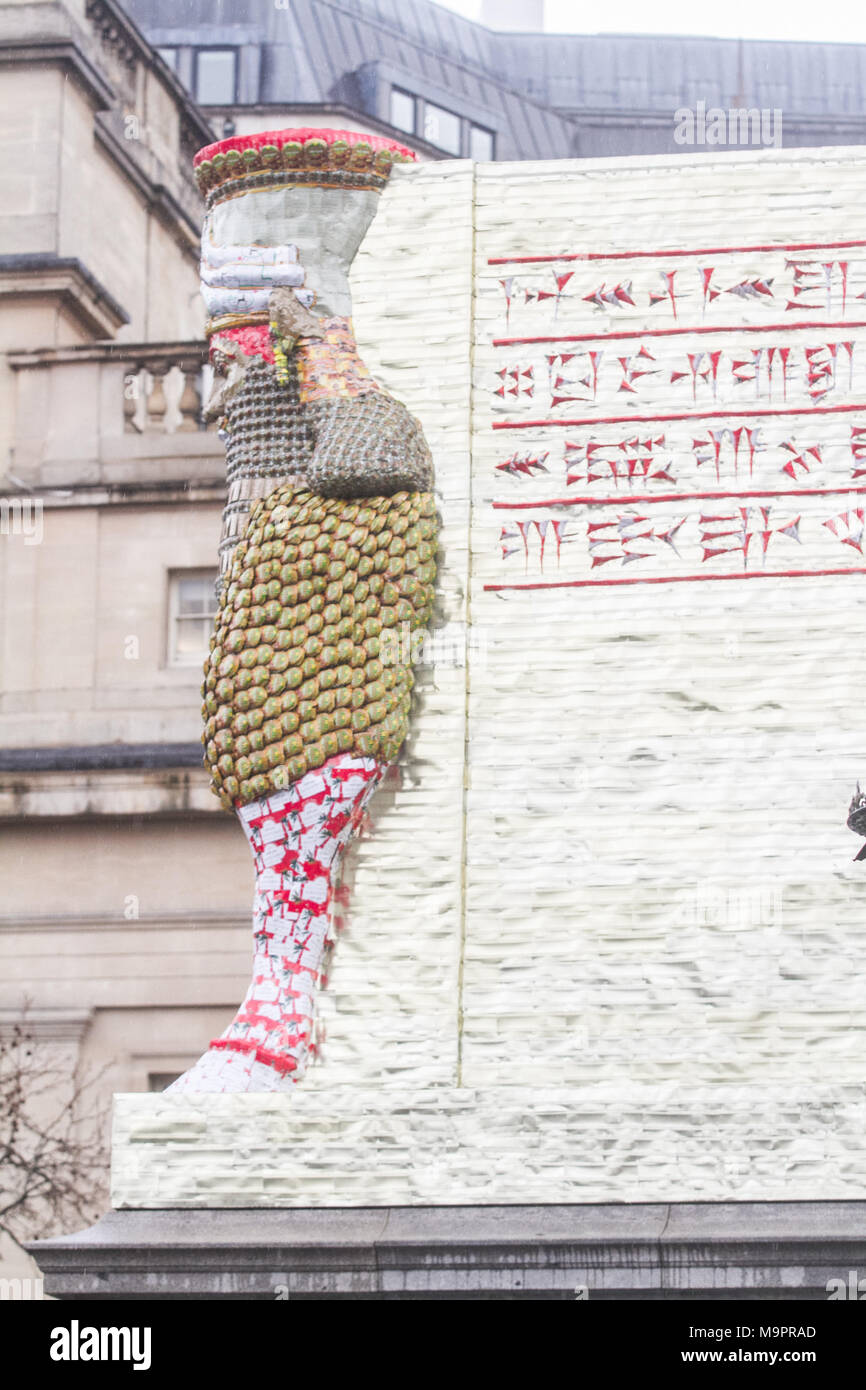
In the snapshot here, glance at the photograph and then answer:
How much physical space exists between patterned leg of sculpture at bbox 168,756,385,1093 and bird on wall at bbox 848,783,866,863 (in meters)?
2.33

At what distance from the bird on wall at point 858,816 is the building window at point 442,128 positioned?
26287 millimetres

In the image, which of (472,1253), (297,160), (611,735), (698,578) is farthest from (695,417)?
(472,1253)

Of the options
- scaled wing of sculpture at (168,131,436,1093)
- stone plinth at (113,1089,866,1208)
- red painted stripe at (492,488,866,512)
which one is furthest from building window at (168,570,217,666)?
stone plinth at (113,1089,866,1208)

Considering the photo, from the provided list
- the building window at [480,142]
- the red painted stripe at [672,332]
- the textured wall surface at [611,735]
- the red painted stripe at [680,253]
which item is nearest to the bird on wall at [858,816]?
the textured wall surface at [611,735]

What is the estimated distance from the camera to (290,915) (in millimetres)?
13453

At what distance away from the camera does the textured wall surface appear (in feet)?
42.2

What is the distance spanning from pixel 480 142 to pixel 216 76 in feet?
14.3

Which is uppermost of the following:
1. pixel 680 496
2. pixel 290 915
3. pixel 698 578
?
pixel 680 496

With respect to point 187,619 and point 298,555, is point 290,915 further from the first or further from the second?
point 187,619

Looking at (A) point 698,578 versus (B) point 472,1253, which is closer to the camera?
(B) point 472,1253

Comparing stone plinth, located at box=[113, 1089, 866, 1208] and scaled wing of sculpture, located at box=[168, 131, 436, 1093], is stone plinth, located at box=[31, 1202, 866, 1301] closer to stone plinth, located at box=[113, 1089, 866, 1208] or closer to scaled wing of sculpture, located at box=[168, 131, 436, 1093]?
stone plinth, located at box=[113, 1089, 866, 1208]

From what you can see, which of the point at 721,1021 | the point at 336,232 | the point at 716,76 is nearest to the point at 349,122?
the point at 716,76

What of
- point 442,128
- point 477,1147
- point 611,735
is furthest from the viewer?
point 442,128

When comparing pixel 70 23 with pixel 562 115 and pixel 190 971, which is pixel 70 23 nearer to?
pixel 190 971
